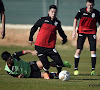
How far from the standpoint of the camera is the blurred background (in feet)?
75.2

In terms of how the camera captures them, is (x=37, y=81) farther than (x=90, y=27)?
No

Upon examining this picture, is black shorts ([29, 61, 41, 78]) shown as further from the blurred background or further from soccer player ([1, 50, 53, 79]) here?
the blurred background

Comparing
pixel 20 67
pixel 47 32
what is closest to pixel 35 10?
pixel 47 32

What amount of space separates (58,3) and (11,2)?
2.68 metres

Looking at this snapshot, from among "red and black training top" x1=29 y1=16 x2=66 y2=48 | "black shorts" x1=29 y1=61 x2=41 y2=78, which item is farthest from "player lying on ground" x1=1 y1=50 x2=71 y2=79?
"red and black training top" x1=29 y1=16 x2=66 y2=48

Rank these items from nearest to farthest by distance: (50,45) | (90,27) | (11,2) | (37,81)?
(37,81) < (50,45) < (90,27) < (11,2)

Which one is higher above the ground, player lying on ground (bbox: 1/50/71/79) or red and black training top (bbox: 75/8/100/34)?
red and black training top (bbox: 75/8/100/34)

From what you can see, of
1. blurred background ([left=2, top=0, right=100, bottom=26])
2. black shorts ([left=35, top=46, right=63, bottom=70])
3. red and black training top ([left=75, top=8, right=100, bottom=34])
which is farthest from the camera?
blurred background ([left=2, top=0, right=100, bottom=26])

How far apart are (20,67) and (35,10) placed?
42.7 feet

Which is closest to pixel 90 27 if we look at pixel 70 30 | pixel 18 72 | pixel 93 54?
pixel 93 54

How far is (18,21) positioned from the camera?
77.2 feet

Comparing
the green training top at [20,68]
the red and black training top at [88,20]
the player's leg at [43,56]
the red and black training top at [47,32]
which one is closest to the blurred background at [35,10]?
the red and black training top at [88,20]

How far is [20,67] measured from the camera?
1069 cm

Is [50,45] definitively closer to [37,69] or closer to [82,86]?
[37,69]
